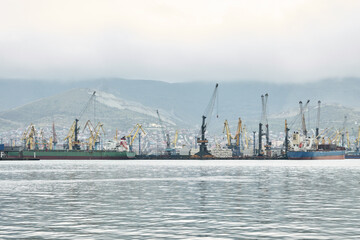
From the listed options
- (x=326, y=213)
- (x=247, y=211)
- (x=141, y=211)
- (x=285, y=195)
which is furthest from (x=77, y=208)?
(x=285, y=195)

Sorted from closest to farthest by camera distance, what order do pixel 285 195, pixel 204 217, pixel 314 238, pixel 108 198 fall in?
pixel 314 238
pixel 204 217
pixel 108 198
pixel 285 195

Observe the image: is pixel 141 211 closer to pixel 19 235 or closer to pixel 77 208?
pixel 77 208

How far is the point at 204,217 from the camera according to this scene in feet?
146

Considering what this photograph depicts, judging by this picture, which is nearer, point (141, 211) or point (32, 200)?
point (141, 211)

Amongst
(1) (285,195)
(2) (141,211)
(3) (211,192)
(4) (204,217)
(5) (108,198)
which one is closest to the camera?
(4) (204,217)

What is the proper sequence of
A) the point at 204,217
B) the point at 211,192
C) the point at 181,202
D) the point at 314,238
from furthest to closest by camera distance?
the point at 211,192 < the point at 181,202 < the point at 204,217 < the point at 314,238

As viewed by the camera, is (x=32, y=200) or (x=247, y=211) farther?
(x=32, y=200)

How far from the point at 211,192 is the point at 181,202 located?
530 inches

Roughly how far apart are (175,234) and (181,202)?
2027 centimetres

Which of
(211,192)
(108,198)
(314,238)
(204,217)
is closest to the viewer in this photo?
(314,238)

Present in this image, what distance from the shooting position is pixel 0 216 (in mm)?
44906

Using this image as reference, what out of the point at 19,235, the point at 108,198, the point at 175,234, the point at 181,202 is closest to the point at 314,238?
the point at 175,234

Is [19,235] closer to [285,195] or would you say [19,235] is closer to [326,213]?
[326,213]

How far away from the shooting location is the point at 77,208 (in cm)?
5103
